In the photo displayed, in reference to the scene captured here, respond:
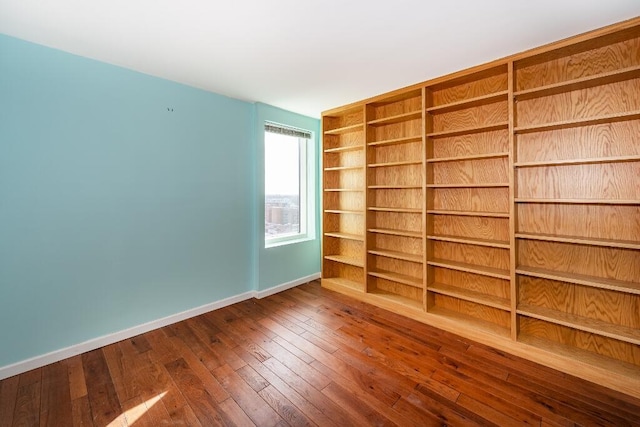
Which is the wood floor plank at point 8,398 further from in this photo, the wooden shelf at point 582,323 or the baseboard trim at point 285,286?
the wooden shelf at point 582,323

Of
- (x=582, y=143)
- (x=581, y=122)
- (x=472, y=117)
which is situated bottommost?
(x=582, y=143)

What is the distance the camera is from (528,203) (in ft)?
7.42

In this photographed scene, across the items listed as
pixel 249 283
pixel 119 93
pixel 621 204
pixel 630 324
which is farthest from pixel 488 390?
pixel 119 93

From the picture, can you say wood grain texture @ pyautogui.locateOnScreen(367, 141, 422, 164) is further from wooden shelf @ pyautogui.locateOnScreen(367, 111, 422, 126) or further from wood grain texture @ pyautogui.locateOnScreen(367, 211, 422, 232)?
wood grain texture @ pyautogui.locateOnScreen(367, 211, 422, 232)

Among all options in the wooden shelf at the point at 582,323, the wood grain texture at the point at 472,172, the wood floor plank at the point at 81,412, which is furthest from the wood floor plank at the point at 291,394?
the wood grain texture at the point at 472,172

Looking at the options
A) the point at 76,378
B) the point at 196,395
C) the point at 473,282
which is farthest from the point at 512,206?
the point at 76,378

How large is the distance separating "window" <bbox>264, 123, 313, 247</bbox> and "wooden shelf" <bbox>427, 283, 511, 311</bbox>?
Result: 1929mm

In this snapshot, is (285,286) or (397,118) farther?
(285,286)

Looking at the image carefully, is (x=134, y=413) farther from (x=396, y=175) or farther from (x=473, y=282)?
(x=396, y=175)

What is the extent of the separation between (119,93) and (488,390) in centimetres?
359

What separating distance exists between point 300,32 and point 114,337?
9.35 ft

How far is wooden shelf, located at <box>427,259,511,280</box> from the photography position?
7.40 ft

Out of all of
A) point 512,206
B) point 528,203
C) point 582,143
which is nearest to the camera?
point 582,143

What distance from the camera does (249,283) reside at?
3.28 m
